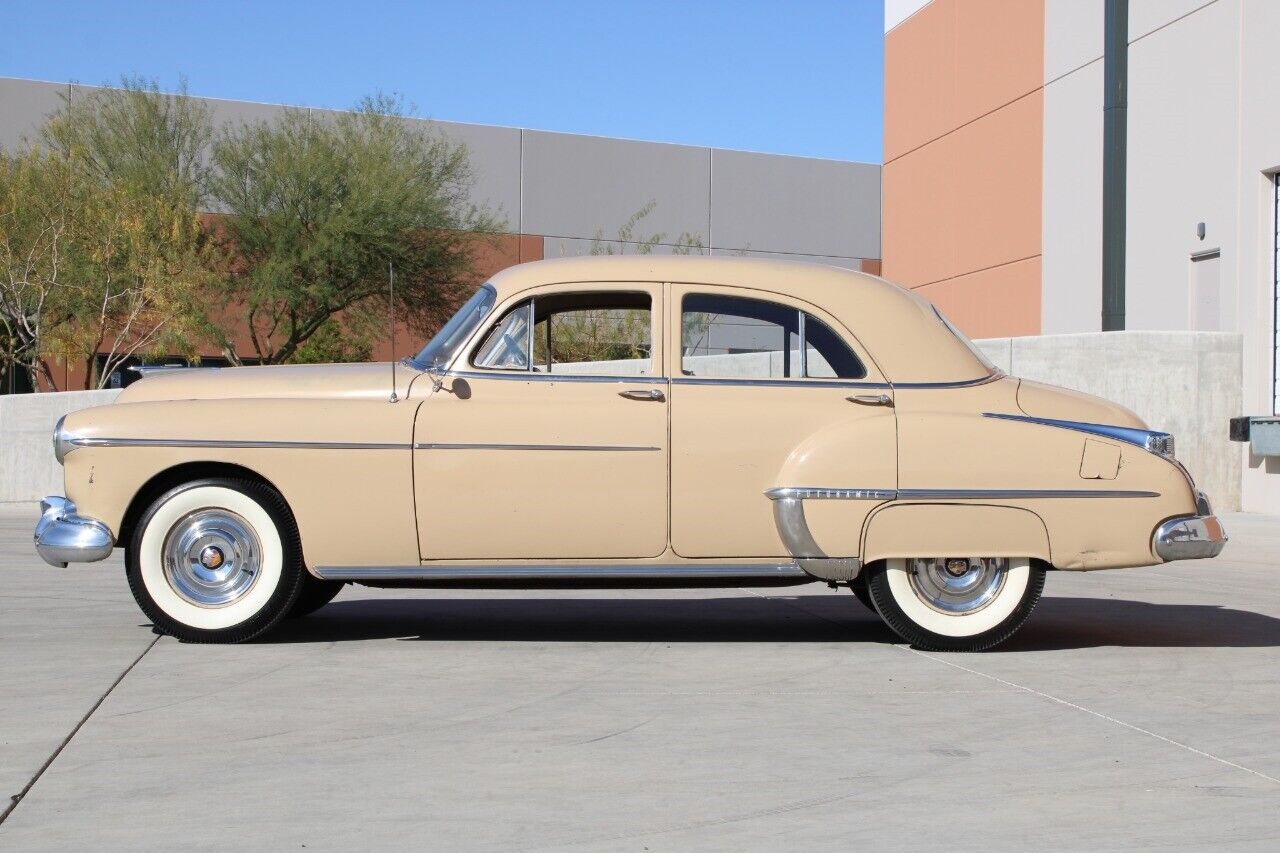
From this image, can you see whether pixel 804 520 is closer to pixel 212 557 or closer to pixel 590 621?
pixel 590 621

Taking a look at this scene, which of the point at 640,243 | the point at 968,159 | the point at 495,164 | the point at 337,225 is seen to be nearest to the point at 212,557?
the point at 968,159

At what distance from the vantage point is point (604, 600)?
9820 mm

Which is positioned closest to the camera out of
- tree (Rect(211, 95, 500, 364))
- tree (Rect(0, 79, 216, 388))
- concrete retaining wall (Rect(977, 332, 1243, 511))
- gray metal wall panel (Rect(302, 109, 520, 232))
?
concrete retaining wall (Rect(977, 332, 1243, 511))

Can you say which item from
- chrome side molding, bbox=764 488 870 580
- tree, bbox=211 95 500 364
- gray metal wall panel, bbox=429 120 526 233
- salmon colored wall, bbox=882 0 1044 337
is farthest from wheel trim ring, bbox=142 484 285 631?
gray metal wall panel, bbox=429 120 526 233

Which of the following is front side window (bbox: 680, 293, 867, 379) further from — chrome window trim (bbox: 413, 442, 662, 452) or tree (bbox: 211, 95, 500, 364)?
tree (bbox: 211, 95, 500, 364)

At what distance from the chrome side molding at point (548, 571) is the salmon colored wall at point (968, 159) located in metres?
19.3

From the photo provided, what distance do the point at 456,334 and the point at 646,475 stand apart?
1.14 m

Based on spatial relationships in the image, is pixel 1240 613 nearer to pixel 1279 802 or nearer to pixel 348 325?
pixel 1279 802

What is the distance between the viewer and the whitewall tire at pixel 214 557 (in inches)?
287

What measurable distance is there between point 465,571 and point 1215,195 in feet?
49.7

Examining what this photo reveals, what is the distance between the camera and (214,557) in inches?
287

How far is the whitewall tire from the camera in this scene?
7281mm

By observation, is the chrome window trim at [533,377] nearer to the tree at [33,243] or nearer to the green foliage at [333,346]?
the tree at [33,243]

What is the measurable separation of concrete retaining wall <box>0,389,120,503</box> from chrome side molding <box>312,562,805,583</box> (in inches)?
591
